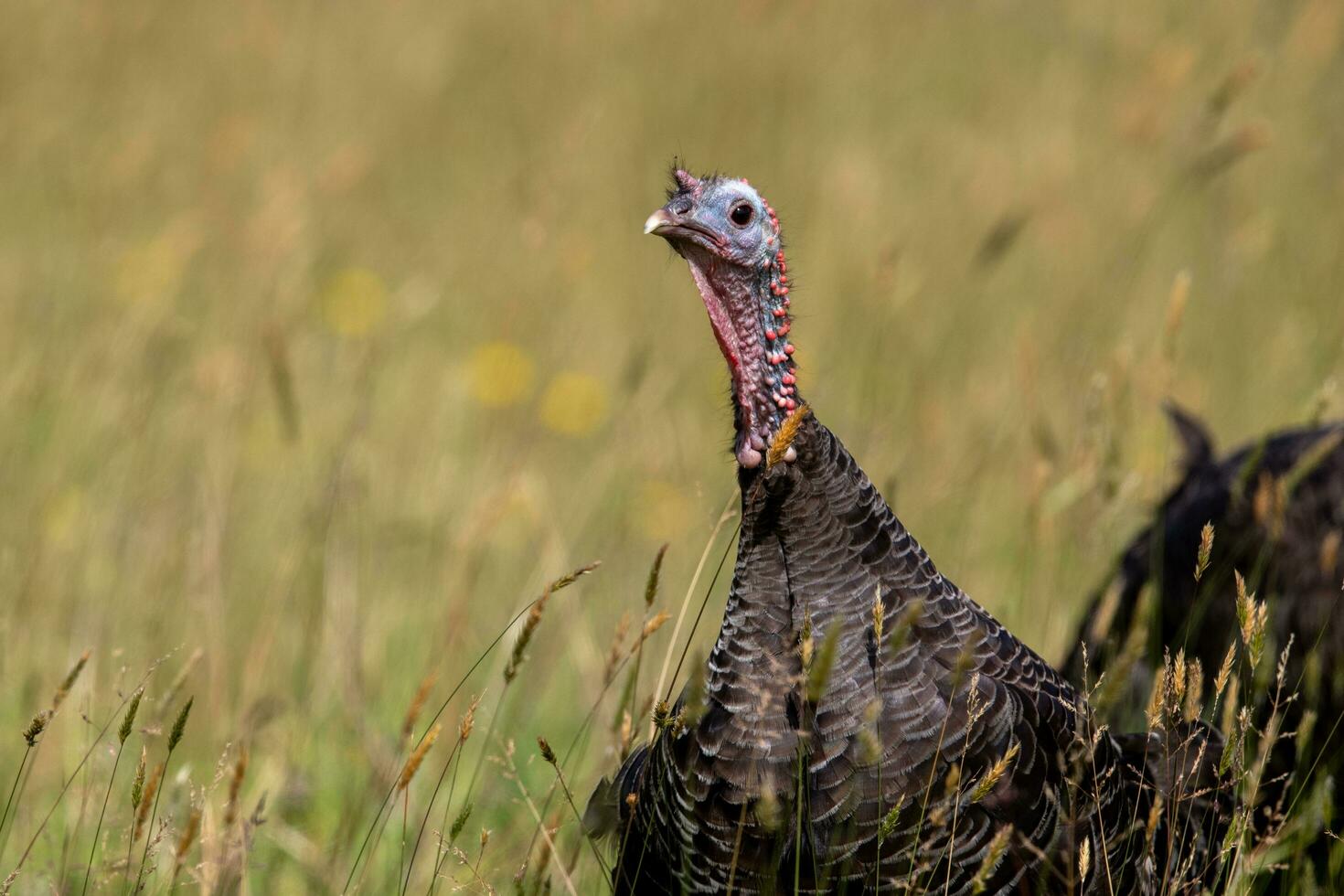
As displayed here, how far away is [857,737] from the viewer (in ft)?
7.93

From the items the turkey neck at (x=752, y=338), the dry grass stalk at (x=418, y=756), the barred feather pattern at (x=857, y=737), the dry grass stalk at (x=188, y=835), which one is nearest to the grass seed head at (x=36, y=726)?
the dry grass stalk at (x=188, y=835)

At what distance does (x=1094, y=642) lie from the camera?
3.39 m

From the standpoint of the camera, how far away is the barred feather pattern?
241 cm

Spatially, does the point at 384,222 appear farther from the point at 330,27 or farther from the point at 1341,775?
the point at 1341,775

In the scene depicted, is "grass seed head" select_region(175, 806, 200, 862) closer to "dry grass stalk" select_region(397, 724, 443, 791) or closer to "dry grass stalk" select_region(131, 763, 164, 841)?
"dry grass stalk" select_region(131, 763, 164, 841)

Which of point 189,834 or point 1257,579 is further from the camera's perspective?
point 1257,579

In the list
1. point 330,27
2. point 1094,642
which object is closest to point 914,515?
point 1094,642

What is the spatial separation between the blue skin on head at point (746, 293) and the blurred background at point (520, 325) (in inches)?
8.6

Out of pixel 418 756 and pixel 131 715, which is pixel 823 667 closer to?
pixel 418 756

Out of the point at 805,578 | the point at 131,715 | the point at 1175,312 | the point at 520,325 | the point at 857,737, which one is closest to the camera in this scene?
the point at 131,715

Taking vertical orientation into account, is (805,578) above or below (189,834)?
above

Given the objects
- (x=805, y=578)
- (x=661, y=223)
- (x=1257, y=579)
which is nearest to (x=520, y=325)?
(x=1257, y=579)

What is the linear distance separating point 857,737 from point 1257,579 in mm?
1625

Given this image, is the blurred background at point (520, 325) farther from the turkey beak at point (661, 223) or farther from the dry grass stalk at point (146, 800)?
the turkey beak at point (661, 223)
